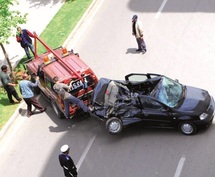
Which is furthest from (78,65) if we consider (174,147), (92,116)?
(174,147)

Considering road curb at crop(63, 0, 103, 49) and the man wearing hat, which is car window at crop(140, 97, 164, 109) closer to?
the man wearing hat

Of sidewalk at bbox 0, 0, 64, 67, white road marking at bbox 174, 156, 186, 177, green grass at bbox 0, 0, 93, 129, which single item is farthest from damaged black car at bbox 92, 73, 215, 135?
sidewalk at bbox 0, 0, 64, 67

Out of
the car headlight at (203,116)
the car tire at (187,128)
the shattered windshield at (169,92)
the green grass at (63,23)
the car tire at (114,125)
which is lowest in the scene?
the car tire at (187,128)

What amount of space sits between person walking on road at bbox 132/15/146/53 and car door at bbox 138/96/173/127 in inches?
180

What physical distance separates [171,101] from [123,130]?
184 centimetres

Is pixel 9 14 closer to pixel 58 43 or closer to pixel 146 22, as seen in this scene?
pixel 58 43

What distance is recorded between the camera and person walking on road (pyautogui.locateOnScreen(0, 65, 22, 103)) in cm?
1443

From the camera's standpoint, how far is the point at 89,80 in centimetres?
1343

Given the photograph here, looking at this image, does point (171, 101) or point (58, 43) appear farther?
point (58, 43)

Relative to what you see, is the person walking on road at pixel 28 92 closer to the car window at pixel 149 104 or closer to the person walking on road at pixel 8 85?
the person walking on road at pixel 8 85

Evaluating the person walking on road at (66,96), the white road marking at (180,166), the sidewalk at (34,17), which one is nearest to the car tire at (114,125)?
the person walking on road at (66,96)

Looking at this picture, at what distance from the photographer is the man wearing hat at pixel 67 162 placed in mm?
10305

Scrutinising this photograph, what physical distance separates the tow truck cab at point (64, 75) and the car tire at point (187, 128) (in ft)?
10.7

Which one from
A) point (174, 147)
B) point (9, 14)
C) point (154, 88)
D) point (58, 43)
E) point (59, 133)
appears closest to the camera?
point (174, 147)
